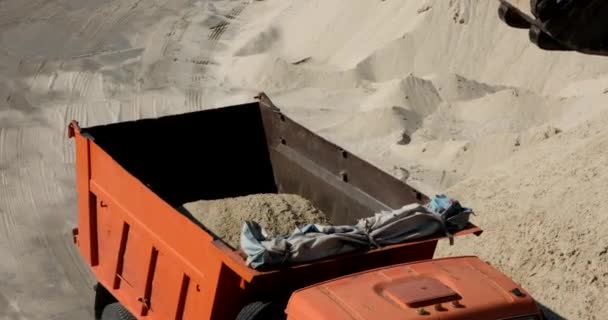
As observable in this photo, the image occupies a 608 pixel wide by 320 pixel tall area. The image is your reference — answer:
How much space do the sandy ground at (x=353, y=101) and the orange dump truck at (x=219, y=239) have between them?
55.8 inches

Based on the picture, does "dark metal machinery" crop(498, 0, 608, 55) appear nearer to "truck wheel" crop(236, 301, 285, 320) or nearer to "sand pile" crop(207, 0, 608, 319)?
"truck wheel" crop(236, 301, 285, 320)

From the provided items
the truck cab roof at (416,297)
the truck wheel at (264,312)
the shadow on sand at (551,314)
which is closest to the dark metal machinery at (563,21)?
the truck cab roof at (416,297)

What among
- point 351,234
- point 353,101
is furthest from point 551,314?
point 353,101

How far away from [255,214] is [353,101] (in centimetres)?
686

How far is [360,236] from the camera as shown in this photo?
6.73 metres

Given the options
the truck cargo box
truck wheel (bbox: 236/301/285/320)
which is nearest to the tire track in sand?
the truck cargo box

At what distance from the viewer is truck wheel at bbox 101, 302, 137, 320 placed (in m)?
8.34

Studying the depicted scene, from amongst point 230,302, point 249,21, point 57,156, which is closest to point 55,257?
point 57,156

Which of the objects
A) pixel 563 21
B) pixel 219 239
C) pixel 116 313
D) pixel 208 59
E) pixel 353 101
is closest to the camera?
pixel 563 21

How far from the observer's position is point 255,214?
8.19 metres

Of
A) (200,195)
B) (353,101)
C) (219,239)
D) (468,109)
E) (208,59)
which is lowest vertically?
(208,59)

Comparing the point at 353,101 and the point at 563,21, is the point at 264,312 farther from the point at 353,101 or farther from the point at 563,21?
the point at 353,101

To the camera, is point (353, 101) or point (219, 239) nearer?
point (219, 239)

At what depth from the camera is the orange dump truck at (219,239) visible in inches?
237
